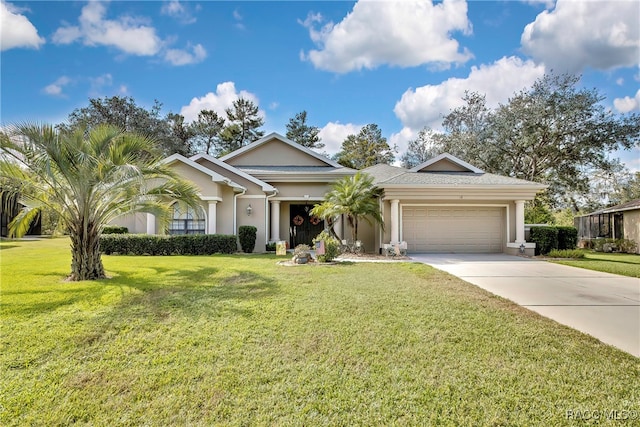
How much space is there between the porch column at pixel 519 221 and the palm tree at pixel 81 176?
559 inches

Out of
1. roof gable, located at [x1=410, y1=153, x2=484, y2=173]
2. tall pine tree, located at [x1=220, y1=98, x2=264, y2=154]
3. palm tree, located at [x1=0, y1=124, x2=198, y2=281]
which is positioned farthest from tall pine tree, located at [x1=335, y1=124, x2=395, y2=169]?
palm tree, located at [x1=0, y1=124, x2=198, y2=281]

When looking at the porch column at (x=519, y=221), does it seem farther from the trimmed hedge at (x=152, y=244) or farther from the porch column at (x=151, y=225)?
the porch column at (x=151, y=225)

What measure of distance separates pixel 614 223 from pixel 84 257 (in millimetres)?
26385

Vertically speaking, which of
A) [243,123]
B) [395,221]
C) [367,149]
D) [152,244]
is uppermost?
[243,123]

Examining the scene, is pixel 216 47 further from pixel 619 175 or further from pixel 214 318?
pixel 619 175

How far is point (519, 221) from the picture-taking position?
47.2 ft

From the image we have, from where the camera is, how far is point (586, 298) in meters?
6.27

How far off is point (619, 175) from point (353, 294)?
128 feet

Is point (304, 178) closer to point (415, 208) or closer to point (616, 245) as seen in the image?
point (415, 208)

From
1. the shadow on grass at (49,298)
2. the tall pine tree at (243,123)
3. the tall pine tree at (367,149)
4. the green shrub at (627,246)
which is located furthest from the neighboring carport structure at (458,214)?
the tall pine tree at (243,123)

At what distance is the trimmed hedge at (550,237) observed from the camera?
46.4 feet

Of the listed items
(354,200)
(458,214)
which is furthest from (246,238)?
(458,214)

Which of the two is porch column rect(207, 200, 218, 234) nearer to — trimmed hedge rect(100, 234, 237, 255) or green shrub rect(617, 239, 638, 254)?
trimmed hedge rect(100, 234, 237, 255)

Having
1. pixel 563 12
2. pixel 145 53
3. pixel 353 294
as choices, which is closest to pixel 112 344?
pixel 353 294
